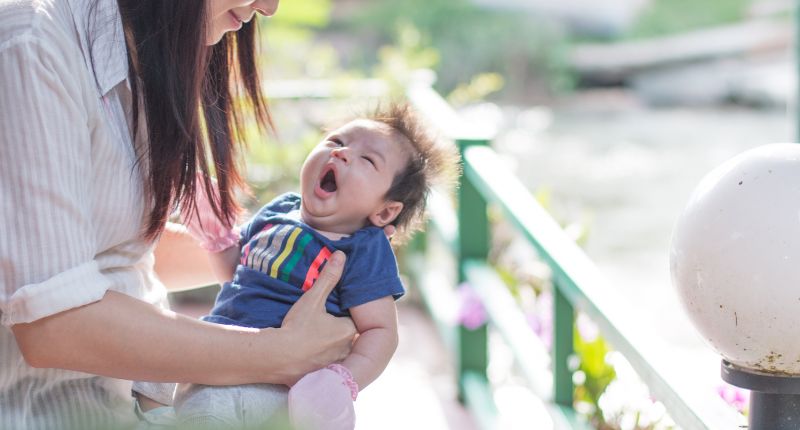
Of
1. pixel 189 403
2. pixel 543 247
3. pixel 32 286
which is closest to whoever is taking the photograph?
pixel 32 286

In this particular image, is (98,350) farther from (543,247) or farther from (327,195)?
(543,247)

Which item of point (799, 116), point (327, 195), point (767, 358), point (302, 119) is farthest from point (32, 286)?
point (799, 116)

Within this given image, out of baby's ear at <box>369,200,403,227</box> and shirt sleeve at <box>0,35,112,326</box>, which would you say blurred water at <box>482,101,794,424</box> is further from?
shirt sleeve at <box>0,35,112,326</box>

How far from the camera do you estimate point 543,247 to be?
2199 mm

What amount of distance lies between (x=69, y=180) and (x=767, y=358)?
78 centimetres

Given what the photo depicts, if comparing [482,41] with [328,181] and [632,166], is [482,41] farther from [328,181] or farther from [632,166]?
[328,181]

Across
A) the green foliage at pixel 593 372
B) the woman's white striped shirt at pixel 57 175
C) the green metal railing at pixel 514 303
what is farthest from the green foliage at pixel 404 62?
the woman's white striped shirt at pixel 57 175

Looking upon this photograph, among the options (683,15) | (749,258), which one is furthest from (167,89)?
(683,15)

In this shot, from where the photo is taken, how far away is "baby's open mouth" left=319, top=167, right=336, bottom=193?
5.20ft

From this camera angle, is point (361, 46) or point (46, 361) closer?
point (46, 361)

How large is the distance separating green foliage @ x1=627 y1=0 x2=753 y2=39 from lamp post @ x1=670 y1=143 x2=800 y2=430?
37.4ft

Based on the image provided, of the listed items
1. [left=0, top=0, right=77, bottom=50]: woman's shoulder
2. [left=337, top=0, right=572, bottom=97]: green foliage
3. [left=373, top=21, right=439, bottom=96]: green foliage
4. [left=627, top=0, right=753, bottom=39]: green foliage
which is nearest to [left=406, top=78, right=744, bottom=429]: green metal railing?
[left=373, top=21, right=439, bottom=96]: green foliage

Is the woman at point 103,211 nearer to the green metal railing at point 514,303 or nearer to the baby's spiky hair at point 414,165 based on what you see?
the baby's spiky hair at point 414,165

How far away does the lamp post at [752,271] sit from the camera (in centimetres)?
122
